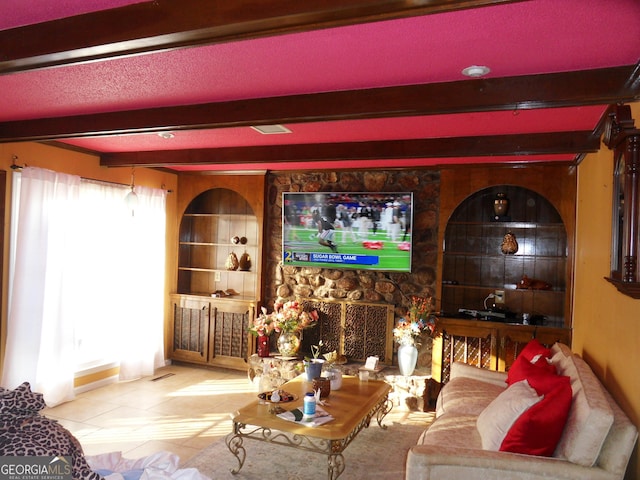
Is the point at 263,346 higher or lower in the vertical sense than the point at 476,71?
lower

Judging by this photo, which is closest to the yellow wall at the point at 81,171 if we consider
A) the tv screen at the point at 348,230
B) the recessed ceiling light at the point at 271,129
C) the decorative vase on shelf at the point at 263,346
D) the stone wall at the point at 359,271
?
the stone wall at the point at 359,271

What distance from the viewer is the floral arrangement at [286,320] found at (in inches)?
215

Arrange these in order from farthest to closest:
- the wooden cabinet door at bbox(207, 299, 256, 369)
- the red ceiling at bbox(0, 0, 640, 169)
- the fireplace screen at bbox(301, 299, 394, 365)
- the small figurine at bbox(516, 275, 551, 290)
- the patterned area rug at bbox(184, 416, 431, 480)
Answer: the wooden cabinet door at bbox(207, 299, 256, 369)
the fireplace screen at bbox(301, 299, 394, 365)
the small figurine at bbox(516, 275, 551, 290)
the patterned area rug at bbox(184, 416, 431, 480)
the red ceiling at bbox(0, 0, 640, 169)

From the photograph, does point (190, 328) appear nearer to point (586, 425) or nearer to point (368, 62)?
point (368, 62)

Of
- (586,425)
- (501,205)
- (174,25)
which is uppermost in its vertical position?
(174,25)

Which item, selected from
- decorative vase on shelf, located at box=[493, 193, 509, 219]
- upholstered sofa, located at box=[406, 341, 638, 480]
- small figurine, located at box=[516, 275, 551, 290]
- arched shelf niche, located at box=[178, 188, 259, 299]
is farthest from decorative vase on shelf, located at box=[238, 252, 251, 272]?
upholstered sofa, located at box=[406, 341, 638, 480]

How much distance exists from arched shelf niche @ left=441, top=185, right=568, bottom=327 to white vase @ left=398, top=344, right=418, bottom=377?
594mm

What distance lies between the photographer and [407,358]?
197 inches

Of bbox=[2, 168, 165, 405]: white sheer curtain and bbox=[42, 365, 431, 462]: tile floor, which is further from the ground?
bbox=[2, 168, 165, 405]: white sheer curtain

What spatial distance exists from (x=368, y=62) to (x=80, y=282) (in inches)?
161

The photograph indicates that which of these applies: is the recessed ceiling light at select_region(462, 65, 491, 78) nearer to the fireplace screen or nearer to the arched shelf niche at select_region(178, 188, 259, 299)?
the fireplace screen

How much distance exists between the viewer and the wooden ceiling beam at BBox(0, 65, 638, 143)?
7.82 ft

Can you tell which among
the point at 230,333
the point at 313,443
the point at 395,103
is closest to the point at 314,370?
the point at 313,443

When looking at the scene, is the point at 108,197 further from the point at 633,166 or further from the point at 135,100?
the point at 633,166
